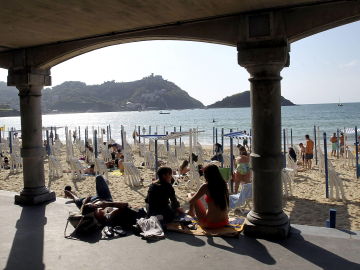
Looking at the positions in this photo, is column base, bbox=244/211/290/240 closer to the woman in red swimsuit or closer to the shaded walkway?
the shaded walkway

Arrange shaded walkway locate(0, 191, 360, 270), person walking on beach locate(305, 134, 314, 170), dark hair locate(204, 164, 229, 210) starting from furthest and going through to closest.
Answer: person walking on beach locate(305, 134, 314, 170), dark hair locate(204, 164, 229, 210), shaded walkway locate(0, 191, 360, 270)

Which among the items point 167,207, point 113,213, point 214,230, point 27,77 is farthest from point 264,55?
point 27,77

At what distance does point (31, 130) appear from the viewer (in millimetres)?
6086

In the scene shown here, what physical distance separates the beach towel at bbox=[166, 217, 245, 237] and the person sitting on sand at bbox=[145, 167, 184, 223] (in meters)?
0.15

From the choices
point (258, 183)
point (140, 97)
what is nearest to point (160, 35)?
point (258, 183)

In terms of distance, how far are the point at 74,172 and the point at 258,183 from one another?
9050mm

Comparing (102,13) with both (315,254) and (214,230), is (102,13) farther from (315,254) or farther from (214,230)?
(315,254)

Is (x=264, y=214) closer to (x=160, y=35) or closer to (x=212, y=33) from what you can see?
(x=212, y=33)

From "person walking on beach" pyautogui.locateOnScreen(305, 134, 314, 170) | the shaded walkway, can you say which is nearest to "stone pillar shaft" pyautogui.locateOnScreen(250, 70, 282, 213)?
the shaded walkway

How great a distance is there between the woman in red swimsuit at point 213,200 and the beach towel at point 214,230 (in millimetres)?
75

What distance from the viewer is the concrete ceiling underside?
370 cm

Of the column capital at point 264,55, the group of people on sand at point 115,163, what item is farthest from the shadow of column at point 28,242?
the group of people on sand at point 115,163

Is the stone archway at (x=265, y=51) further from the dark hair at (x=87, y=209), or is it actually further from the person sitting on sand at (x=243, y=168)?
the person sitting on sand at (x=243, y=168)

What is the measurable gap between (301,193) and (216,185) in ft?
18.9
